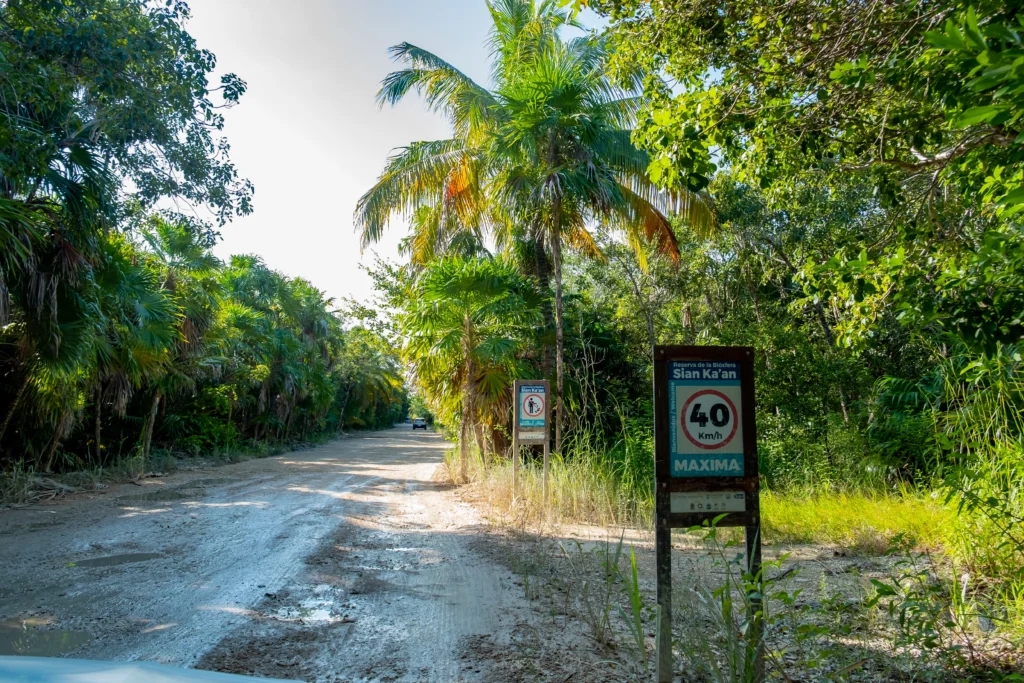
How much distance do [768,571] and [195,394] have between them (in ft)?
67.8

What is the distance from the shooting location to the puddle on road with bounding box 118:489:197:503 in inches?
468

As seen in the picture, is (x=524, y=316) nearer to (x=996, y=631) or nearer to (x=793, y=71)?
(x=793, y=71)

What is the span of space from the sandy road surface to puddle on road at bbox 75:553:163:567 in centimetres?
2

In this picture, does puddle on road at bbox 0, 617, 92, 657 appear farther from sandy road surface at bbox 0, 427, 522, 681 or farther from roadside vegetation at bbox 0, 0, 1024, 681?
roadside vegetation at bbox 0, 0, 1024, 681

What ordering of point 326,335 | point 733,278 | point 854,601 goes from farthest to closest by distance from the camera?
point 326,335 → point 733,278 → point 854,601

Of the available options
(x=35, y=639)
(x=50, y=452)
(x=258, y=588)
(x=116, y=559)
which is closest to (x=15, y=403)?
(x=50, y=452)

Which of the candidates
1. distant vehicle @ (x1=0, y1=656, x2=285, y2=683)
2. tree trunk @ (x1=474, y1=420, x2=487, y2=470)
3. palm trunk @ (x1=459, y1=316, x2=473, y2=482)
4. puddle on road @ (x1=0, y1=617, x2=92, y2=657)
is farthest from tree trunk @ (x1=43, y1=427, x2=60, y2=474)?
distant vehicle @ (x1=0, y1=656, x2=285, y2=683)

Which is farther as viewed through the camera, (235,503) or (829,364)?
(829,364)

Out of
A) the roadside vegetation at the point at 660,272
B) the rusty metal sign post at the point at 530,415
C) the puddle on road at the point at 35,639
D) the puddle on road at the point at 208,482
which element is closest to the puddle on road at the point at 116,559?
the puddle on road at the point at 35,639

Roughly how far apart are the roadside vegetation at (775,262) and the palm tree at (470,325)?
0.05m

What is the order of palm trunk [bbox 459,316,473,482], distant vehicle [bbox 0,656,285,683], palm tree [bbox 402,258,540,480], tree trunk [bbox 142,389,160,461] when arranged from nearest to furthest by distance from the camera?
distant vehicle [bbox 0,656,285,683] < palm tree [bbox 402,258,540,480] < palm trunk [bbox 459,316,473,482] < tree trunk [bbox 142,389,160,461]

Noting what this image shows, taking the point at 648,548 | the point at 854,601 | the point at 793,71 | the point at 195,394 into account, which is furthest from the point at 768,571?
the point at 195,394

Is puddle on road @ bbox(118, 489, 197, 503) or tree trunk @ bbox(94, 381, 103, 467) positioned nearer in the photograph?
puddle on road @ bbox(118, 489, 197, 503)

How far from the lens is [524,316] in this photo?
1441cm
